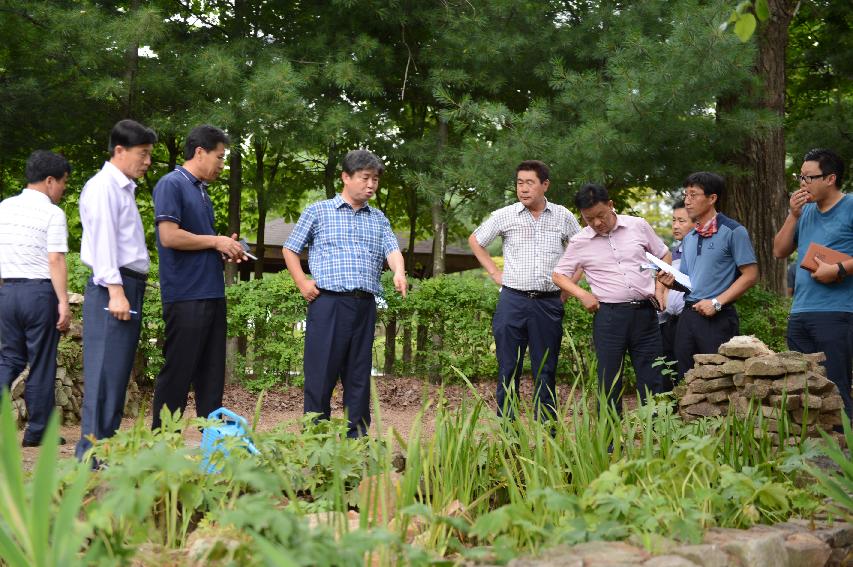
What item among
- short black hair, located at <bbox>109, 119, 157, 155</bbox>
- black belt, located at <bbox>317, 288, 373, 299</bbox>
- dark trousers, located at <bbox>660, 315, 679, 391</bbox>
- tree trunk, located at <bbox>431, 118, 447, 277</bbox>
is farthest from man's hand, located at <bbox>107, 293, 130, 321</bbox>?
tree trunk, located at <bbox>431, 118, 447, 277</bbox>

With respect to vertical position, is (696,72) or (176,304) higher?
(696,72)

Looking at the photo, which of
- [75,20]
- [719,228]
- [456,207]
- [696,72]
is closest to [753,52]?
[696,72]

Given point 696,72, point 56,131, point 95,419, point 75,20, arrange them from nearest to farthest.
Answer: point 95,419 < point 696,72 < point 75,20 < point 56,131

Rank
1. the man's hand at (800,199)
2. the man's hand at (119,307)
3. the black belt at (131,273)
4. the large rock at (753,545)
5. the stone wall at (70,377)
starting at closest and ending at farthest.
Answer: the large rock at (753,545)
the man's hand at (119,307)
the black belt at (131,273)
the man's hand at (800,199)
the stone wall at (70,377)

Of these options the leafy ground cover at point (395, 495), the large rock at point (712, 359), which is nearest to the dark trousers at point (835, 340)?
the large rock at point (712, 359)

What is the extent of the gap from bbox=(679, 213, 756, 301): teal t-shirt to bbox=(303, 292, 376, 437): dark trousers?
2116 mm

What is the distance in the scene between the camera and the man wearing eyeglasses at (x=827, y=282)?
5.39 metres

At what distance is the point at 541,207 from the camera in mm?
6664

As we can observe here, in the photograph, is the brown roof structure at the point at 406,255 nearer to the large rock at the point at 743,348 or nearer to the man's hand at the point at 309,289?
the man's hand at the point at 309,289

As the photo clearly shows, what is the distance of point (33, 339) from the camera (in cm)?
614

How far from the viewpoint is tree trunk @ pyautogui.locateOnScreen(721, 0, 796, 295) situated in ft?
37.9

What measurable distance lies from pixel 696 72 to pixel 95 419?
6.59 m

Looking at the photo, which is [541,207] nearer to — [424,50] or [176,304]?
[176,304]

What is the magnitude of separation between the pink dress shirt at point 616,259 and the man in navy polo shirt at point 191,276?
88.5 inches
